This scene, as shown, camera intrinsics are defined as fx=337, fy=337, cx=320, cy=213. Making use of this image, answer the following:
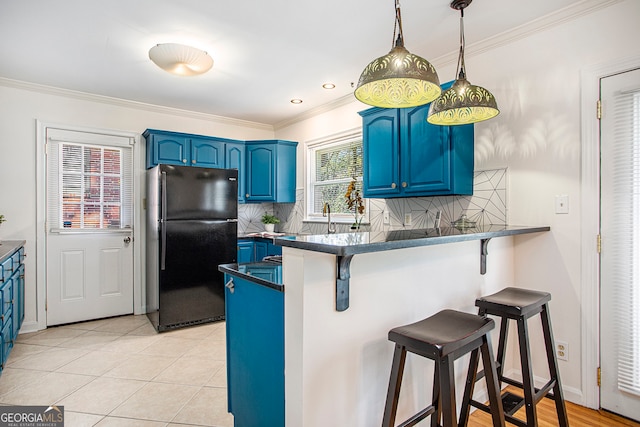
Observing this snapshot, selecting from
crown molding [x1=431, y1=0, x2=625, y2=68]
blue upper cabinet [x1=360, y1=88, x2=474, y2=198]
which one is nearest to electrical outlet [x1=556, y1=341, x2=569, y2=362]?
blue upper cabinet [x1=360, y1=88, x2=474, y2=198]

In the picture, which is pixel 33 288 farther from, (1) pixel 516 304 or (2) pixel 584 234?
(2) pixel 584 234

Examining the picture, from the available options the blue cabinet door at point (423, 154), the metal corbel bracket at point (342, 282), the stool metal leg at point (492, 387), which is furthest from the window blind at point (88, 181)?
the stool metal leg at point (492, 387)

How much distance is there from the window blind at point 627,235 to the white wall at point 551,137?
0.18 metres

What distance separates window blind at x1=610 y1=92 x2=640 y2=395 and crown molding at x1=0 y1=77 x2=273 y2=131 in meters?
4.11

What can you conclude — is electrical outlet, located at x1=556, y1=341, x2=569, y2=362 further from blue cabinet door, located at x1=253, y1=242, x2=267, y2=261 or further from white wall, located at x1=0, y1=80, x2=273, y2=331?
white wall, located at x1=0, y1=80, x2=273, y2=331

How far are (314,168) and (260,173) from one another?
2.39 feet

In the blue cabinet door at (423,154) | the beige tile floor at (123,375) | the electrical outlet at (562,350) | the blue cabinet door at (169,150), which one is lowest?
the beige tile floor at (123,375)

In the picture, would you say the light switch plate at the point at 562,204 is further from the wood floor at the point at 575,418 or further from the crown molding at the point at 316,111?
the crown molding at the point at 316,111

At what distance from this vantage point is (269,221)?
4.84 m

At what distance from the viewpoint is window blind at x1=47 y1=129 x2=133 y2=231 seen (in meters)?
3.61

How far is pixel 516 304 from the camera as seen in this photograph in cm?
165

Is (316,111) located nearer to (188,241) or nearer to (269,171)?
(269,171)

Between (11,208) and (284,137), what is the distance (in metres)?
3.18

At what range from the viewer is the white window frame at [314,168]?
12.7 feet
